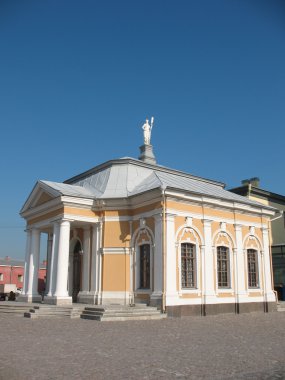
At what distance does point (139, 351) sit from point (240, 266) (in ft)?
38.5

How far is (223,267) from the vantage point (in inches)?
713

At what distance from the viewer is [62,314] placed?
47.1 ft

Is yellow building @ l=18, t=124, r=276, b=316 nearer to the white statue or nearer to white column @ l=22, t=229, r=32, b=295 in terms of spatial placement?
white column @ l=22, t=229, r=32, b=295

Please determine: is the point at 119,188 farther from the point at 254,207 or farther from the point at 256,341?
the point at 256,341

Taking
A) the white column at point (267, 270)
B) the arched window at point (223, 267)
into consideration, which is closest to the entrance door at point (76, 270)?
the arched window at point (223, 267)

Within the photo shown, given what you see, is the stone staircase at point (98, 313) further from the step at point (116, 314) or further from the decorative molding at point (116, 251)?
the decorative molding at point (116, 251)

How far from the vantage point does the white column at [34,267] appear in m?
19.6

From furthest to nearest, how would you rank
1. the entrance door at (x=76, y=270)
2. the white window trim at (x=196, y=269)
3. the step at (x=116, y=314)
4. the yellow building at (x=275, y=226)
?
the yellow building at (x=275, y=226) → the entrance door at (x=76, y=270) → the white window trim at (x=196, y=269) → the step at (x=116, y=314)

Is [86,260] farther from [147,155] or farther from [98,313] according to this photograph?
[147,155]

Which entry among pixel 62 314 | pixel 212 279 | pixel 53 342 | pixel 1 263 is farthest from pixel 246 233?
pixel 1 263

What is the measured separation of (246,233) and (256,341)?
1047 centimetres

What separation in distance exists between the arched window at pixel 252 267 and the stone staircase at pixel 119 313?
20.2 feet

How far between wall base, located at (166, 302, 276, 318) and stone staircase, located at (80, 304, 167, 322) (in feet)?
2.78

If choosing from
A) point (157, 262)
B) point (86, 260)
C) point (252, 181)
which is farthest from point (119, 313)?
point (252, 181)
